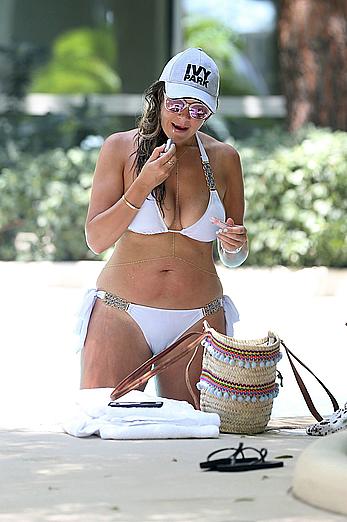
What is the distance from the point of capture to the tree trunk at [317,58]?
42.8ft

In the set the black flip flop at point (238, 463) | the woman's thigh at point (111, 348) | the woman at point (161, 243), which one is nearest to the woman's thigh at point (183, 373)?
the woman at point (161, 243)

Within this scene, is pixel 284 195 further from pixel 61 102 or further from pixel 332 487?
pixel 332 487

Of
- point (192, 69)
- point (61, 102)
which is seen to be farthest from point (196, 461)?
point (61, 102)

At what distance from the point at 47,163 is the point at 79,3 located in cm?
478

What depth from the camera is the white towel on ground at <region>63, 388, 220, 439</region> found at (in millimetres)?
4977

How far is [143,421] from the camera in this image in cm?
502

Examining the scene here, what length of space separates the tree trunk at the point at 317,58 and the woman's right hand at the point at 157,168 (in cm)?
817

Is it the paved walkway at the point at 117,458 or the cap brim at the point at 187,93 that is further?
the cap brim at the point at 187,93

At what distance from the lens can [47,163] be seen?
42.5ft

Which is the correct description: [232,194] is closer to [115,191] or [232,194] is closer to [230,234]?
[230,234]

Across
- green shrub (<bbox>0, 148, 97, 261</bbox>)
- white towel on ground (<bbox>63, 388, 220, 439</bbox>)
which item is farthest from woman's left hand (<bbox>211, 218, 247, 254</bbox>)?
green shrub (<bbox>0, 148, 97, 261</bbox>)

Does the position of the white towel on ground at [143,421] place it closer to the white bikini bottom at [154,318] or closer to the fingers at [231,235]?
the white bikini bottom at [154,318]

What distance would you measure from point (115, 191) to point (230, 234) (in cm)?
52

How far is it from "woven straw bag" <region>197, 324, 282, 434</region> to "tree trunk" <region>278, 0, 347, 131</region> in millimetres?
8245
